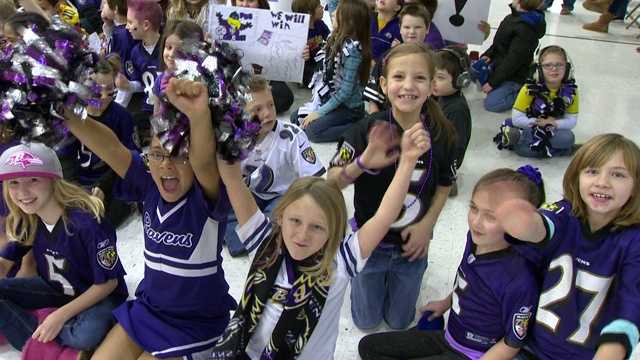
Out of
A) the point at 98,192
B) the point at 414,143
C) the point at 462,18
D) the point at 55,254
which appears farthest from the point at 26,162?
the point at 462,18

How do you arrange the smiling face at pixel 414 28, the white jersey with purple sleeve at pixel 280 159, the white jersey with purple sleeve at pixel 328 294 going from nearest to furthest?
the white jersey with purple sleeve at pixel 328 294 < the white jersey with purple sleeve at pixel 280 159 < the smiling face at pixel 414 28

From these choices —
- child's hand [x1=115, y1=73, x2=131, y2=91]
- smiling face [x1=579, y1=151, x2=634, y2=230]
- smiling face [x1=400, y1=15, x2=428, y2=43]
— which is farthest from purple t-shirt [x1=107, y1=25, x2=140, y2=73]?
smiling face [x1=579, y1=151, x2=634, y2=230]

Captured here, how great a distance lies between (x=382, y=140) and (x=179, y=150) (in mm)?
678

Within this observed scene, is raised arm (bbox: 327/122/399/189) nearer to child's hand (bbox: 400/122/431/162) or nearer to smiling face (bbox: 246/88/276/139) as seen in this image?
child's hand (bbox: 400/122/431/162)

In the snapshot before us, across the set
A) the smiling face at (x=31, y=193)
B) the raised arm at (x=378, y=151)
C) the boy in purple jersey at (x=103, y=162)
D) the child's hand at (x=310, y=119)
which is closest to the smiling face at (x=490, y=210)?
the raised arm at (x=378, y=151)

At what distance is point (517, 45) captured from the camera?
396cm

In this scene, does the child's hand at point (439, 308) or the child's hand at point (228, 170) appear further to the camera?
the child's hand at point (439, 308)

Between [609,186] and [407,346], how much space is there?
0.84 m

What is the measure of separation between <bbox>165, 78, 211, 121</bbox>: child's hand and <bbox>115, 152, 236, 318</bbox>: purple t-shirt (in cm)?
47

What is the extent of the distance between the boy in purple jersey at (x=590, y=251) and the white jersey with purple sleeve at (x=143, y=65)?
2.41m

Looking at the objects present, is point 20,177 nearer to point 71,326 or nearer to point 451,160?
point 71,326

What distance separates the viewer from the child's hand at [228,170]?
1.38 meters

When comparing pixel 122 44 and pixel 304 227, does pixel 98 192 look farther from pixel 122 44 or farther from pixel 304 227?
pixel 304 227

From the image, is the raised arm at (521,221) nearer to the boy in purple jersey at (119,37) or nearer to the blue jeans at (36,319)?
the blue jeans at (36,319)
